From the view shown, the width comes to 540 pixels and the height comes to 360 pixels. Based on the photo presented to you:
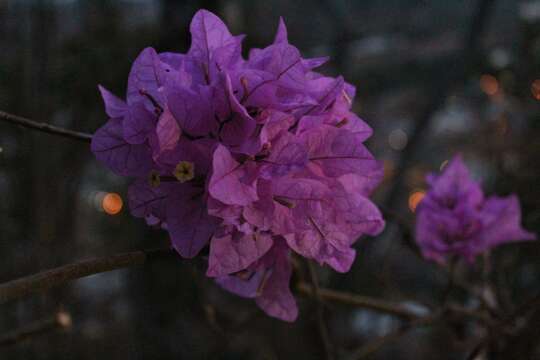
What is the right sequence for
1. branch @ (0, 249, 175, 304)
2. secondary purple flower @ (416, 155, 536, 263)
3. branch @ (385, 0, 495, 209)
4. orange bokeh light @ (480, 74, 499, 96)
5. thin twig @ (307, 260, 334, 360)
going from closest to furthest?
branch @ (0, 249, 175, 304) → thin twig @ (307, 260, 334, 360) → secondary purple flower @ (416, 155, 536, 263) → branch @ (385, 0, 495, 209) → orange bokeh light @ (480, 74, 499, 96)

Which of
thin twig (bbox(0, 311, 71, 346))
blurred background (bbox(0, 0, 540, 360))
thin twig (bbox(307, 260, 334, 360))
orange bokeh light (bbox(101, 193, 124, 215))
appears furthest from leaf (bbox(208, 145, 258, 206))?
orange bokeh light (bbox(101, 193, 124, 215))

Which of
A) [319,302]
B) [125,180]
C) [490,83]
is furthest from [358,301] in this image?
[125,180]

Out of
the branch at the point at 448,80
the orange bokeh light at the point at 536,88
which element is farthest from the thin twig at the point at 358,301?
the orange bokeh light at the point at 536,88

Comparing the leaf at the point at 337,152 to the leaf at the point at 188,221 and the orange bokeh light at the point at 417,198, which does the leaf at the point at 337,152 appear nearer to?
the leaf at the point at 188,221

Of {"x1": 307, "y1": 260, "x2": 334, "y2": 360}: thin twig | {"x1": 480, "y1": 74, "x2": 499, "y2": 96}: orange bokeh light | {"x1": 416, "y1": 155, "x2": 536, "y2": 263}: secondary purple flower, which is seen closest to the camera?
{"x1": 307, "y1": 260, "x2": 334, "y2": 360}: thin twig

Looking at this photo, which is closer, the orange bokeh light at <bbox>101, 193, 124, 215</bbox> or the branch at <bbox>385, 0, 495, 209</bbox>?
the branch at <bbox>385, 0, 495, 209</bbox>

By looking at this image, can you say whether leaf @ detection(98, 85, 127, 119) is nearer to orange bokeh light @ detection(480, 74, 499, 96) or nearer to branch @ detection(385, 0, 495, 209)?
branch @ detection(385, 0, 495, 209)
